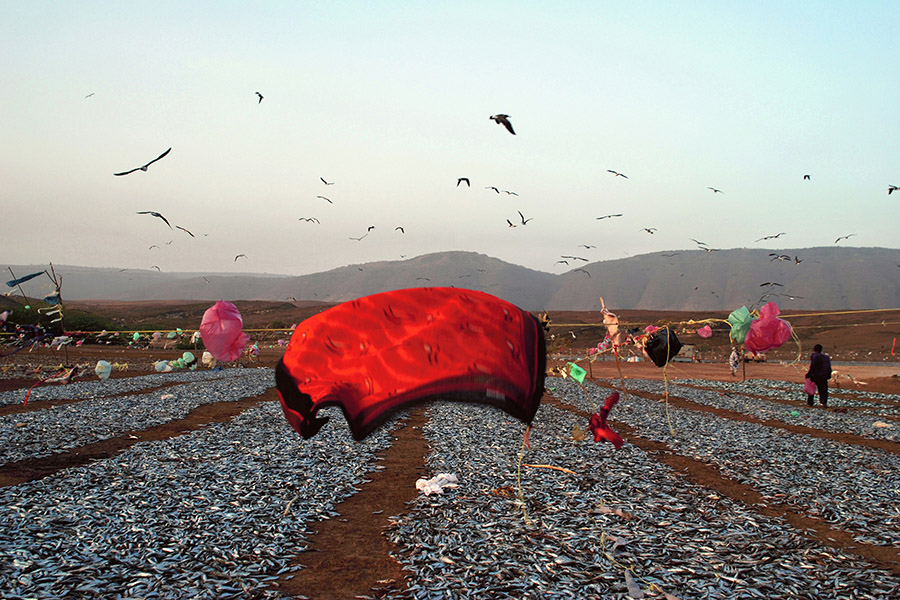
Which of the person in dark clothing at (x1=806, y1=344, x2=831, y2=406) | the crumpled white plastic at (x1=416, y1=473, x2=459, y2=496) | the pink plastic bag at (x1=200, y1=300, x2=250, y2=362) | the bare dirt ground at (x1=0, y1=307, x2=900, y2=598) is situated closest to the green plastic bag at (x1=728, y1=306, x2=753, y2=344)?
the bare dirt ground at (x1=0, y1=307, x2=900, y2=598)

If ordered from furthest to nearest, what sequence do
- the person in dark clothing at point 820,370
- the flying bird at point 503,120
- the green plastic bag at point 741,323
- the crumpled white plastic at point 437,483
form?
the person in dark clothing at point 820,370
the green plastic bag at point 741,323
the crumpled white plastic at point 437,483
the flying bird at point 503,120

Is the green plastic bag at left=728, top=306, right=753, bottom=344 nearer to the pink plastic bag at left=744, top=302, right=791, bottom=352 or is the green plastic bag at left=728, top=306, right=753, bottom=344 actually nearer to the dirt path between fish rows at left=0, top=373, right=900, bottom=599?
the pink plastic bag at left=744, top=302, right=791, bottom=352

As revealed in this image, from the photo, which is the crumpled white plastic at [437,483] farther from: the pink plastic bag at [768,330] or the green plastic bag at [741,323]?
the pink plastic bag at [768,330]

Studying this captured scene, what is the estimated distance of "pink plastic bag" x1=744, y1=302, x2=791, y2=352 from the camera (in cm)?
965

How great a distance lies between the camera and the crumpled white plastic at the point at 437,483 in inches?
344

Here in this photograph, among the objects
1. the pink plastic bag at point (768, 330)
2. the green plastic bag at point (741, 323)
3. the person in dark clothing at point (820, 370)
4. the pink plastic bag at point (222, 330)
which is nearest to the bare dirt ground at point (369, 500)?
the green plastic bag at point (741, 323)

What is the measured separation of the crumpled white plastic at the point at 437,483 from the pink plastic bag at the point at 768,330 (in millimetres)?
6243

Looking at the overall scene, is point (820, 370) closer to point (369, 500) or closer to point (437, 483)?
point (437, 483)

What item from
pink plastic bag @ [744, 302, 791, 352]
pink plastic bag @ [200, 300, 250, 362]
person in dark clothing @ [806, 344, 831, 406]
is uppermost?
pink plastic bag @ [200, 300, 250, 362]

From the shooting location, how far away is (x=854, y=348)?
55.0 meters

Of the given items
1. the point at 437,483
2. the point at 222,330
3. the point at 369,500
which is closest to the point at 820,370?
the point at 437,483

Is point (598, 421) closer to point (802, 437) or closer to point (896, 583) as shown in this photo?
point (896, 583)

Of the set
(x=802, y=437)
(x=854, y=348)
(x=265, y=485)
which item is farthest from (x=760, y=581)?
(x=854, y=348)

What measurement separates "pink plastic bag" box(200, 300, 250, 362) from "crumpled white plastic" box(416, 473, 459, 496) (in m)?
4.01
